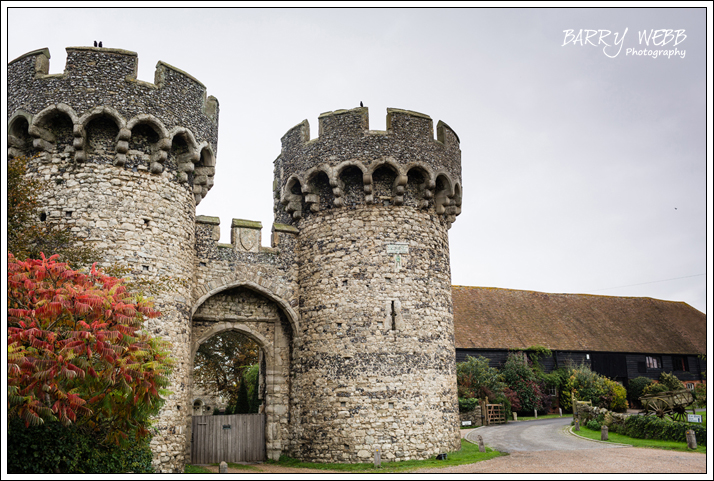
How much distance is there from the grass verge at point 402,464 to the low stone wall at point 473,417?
937cm

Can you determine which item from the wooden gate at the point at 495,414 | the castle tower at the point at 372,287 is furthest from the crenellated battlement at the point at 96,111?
the wooden gate at the point at 495,414

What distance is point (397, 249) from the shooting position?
15070mm

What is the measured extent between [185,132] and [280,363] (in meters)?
6.50

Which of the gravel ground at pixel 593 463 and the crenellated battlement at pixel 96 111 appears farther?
the crenellated battlement at pixel 96 111

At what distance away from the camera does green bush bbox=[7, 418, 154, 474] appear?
26.7 ft

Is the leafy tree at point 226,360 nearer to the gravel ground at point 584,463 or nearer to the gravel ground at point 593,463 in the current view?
the gravel ground at point 584,463

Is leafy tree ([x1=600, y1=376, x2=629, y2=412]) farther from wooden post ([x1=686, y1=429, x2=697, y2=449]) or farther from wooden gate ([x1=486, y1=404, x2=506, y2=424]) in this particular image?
wooden post ([x1=686, y1=429, x2=697, y2=449])

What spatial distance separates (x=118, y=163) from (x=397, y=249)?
7.11 meters

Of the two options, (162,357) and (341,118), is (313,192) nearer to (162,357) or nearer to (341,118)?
(341,118)

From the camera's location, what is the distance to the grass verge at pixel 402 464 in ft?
41.8

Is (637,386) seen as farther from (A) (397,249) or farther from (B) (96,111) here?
(B) (96,111)

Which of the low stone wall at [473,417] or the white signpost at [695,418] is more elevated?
the white signpost at [695,418]

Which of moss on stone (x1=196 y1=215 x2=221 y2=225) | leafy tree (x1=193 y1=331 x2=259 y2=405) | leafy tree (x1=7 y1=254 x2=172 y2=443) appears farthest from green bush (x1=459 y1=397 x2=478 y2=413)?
leafy tree (x1=7 y1=254 x2=172 y2=443)

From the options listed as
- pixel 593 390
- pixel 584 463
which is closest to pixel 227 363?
pixel 593 390
